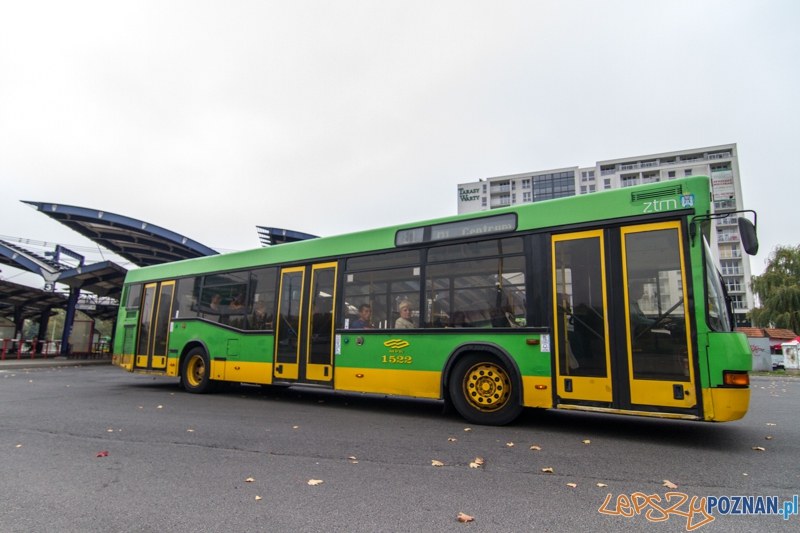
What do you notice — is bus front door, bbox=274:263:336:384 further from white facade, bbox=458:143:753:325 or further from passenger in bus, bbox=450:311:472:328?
white facade, bbox=458:143:753:325

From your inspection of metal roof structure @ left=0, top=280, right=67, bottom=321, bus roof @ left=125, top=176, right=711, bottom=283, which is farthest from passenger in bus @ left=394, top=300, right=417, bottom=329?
metal roof structure @ left=0, top=280, right=67, bottom=321

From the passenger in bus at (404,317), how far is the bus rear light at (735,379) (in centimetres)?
417

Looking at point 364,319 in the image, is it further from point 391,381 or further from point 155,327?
point 155,327

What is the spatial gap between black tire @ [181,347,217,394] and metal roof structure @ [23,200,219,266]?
1194 centimetres

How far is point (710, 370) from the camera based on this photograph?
5.09m

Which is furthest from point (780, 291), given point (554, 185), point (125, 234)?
point (125, 234)

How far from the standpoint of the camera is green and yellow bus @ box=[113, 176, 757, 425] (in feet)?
17.5

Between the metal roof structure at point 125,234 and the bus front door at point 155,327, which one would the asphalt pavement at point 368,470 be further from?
the metal roof structure at point 125,234

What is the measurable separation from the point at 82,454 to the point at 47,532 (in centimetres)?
221

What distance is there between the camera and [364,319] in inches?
Answer: 315

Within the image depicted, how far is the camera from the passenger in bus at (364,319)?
7.93 metres

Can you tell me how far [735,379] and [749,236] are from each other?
1689 millimetres

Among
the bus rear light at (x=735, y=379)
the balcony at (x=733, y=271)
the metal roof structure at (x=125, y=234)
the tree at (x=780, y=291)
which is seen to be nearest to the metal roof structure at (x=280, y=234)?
the metal roof structure at (x=125, y=234)

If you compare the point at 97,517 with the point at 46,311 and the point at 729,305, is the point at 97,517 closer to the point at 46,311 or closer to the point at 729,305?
the point at 729,305
